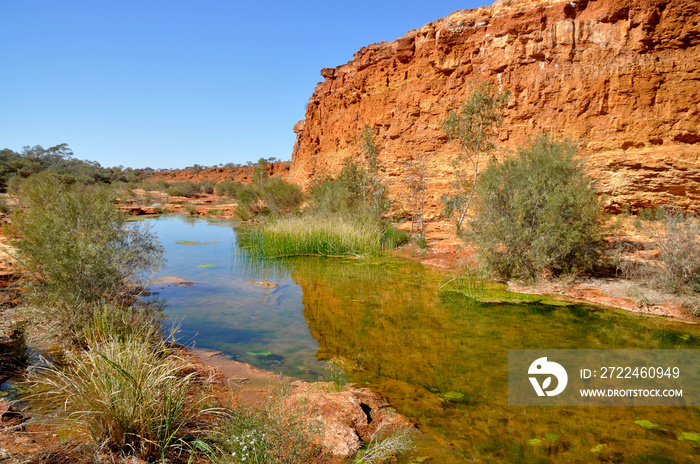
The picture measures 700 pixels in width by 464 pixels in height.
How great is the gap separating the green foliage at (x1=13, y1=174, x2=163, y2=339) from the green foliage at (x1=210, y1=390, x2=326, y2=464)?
3.27 meters

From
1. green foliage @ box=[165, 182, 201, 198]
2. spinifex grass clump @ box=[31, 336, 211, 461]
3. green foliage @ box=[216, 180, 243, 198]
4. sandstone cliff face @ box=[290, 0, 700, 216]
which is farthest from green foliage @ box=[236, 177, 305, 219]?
green foliage @ box=[165, 182, 201, 198]

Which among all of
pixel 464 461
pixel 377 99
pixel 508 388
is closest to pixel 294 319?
pixel 508 388

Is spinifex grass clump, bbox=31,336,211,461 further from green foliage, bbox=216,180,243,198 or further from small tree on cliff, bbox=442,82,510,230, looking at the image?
green foliage, bbox=216,180,243,198

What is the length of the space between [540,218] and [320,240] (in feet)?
23.5

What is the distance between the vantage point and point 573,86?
56.2 ft

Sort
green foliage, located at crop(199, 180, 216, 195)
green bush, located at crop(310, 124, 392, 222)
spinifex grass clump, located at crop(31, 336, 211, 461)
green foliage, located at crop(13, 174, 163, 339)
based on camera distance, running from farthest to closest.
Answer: green foliage, located at crop(199, 180, 216, 195) → green bush, located at crop(310, 124, 392, 222) → green foliage, located at crop(13, 174, 163, 339) → spinifex grass clump, located at crop(31, 336, 211, 461)

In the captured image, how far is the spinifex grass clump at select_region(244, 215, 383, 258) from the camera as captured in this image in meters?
13.6

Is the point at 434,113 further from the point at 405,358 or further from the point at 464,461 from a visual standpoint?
the point at 464,461

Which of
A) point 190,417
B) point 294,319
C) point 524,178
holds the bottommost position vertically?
point 294,319

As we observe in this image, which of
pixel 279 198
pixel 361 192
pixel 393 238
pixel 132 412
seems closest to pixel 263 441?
pixel 132 412

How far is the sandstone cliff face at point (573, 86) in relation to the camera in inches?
575

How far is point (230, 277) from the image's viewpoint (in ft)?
35.4

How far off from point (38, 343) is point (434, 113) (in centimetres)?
2012

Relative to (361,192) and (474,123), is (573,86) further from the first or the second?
(361,192)
